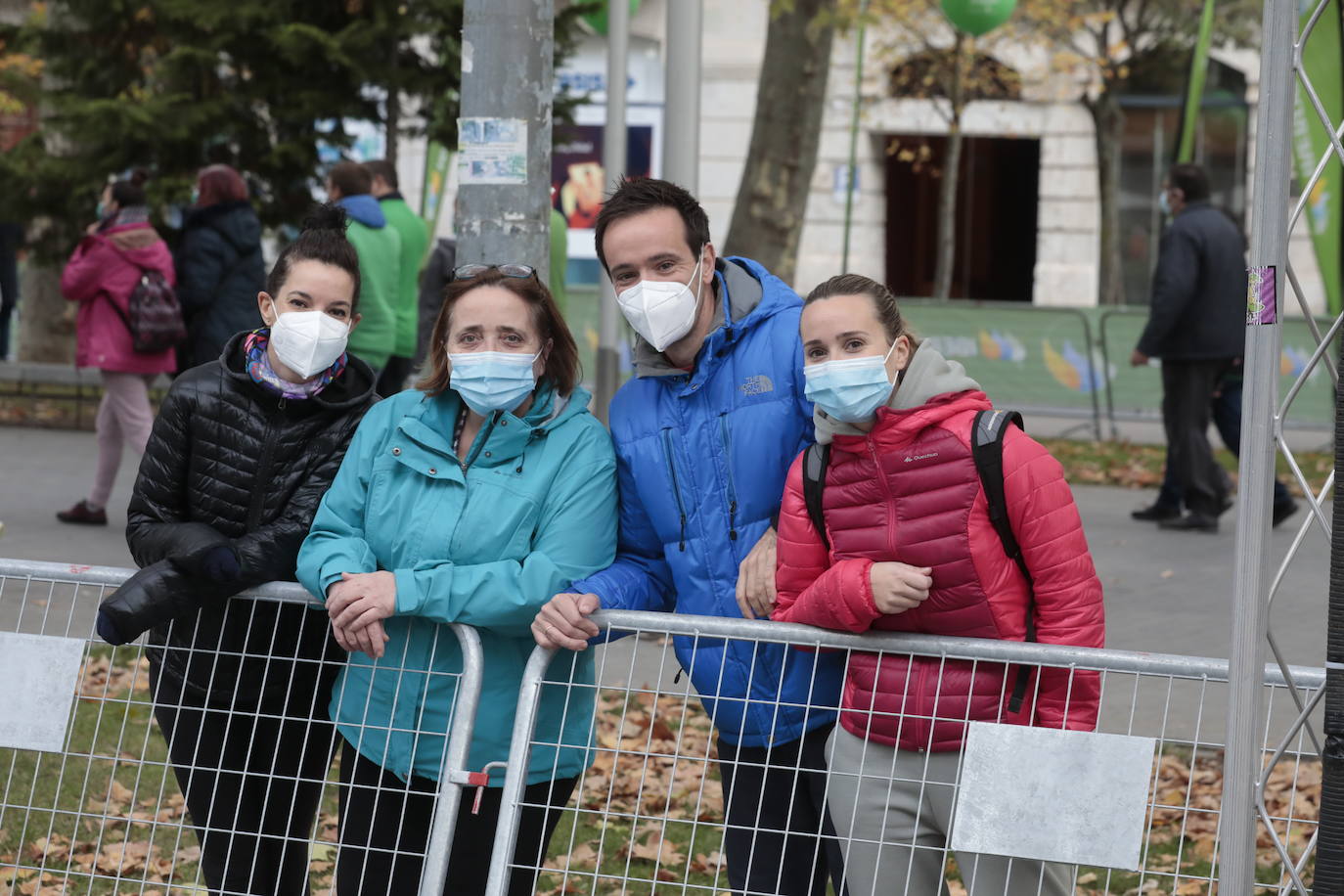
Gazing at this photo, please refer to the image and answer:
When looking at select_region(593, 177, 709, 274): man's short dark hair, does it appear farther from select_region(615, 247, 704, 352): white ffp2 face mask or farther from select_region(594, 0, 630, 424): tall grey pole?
select_region(594, 0, 630, 424): tall grey pole

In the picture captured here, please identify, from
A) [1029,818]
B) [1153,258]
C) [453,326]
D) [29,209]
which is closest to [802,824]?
[1029,818]

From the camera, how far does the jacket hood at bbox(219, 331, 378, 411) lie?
12.0ft

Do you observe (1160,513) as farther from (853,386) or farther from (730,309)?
(853,386)

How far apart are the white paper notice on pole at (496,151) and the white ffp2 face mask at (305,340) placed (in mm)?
1443

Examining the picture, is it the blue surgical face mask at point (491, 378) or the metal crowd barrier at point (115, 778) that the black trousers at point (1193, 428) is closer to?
the metal crowd barrier at point (115, 778)

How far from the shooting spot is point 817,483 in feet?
10.6

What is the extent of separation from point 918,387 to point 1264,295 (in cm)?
73

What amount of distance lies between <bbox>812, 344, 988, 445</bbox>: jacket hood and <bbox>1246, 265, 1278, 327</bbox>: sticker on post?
636 millimetres

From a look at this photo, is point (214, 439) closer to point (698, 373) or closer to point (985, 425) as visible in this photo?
point (698, 373)

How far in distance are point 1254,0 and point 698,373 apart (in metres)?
22.0

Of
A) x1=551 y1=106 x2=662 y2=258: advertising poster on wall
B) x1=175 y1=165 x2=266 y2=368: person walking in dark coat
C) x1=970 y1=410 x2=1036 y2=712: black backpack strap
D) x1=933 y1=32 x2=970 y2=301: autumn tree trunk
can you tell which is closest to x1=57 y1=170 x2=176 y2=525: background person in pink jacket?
x1=175 y1=165 x2=266 y2=368: person walking in dark coat

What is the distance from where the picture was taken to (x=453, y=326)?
3.51m

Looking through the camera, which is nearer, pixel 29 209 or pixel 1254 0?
pixel 29 209

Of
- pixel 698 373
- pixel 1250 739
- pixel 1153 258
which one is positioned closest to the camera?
pixel 1250 739
